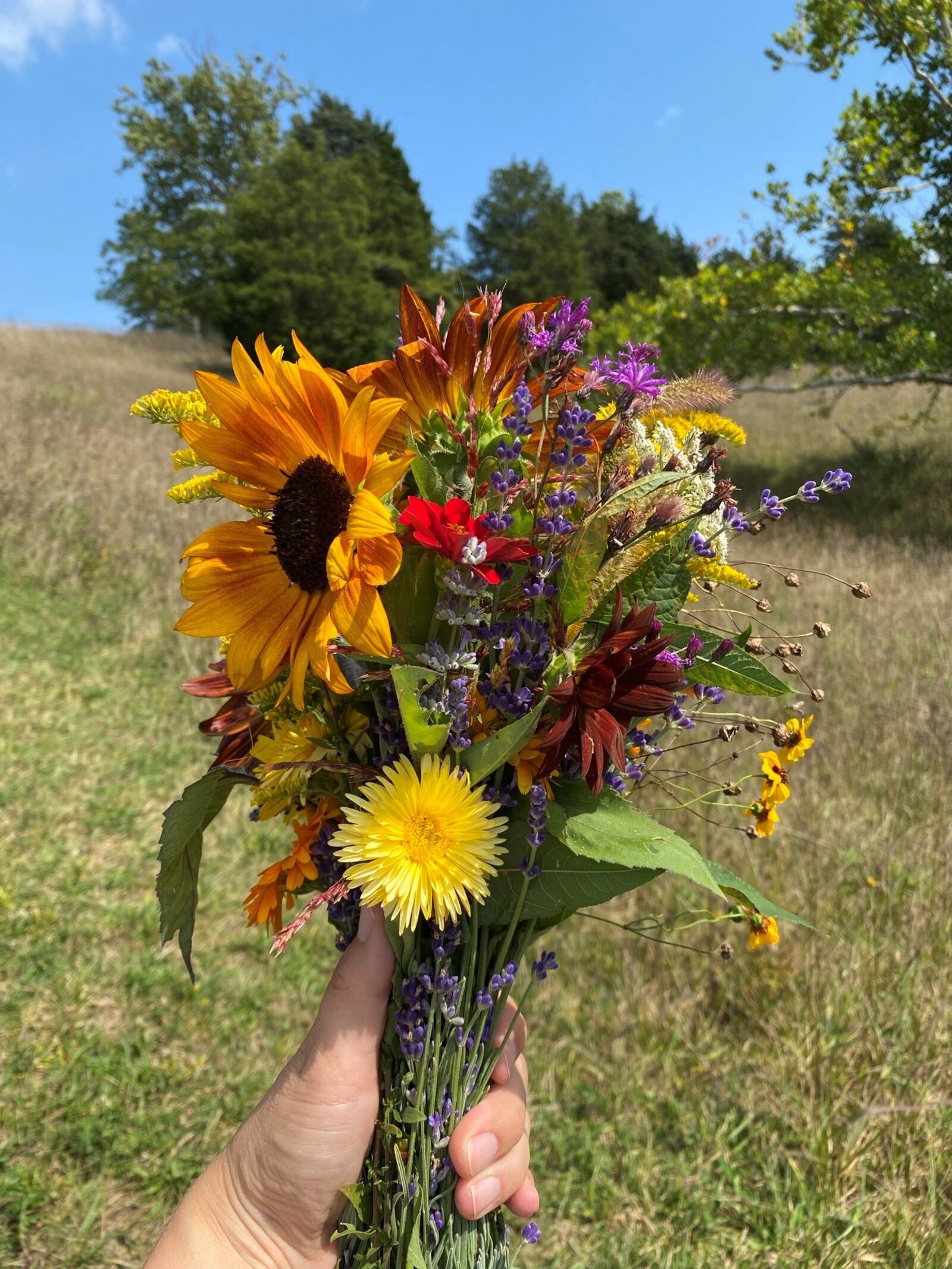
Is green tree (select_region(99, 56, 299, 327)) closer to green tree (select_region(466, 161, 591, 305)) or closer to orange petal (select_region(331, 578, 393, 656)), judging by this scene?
green tree (select_region(466, 161, 591, 305))

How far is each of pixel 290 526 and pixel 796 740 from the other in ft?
2.27

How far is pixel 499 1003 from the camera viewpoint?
3.36ft

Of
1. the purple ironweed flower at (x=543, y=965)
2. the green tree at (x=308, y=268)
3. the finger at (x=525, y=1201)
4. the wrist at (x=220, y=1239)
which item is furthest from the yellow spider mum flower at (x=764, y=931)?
the green tree at (x=308, y=268)

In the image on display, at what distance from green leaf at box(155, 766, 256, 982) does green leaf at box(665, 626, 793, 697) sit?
0.56 metres

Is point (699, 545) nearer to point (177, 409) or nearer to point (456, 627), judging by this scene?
point (456, 627)

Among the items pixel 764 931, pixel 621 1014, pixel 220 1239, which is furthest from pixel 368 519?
pixel 621 1014

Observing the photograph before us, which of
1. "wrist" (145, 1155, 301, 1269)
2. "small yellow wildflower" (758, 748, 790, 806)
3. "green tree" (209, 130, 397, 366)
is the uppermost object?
"green tree" (209, 130, 397, 366)

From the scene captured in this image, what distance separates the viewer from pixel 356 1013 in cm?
103

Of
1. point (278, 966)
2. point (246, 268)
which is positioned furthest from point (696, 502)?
point (246, 268)

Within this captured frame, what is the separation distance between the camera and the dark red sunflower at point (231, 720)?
1.06m

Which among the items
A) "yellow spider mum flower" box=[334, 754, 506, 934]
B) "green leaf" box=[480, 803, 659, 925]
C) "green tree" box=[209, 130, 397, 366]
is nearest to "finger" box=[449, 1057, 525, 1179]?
"green leaf" box=[480, 803, 659, 925]

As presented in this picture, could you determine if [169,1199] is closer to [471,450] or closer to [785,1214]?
[785,1214]

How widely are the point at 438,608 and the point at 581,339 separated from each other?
0.34 meters

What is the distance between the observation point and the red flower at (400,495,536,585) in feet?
2.40
